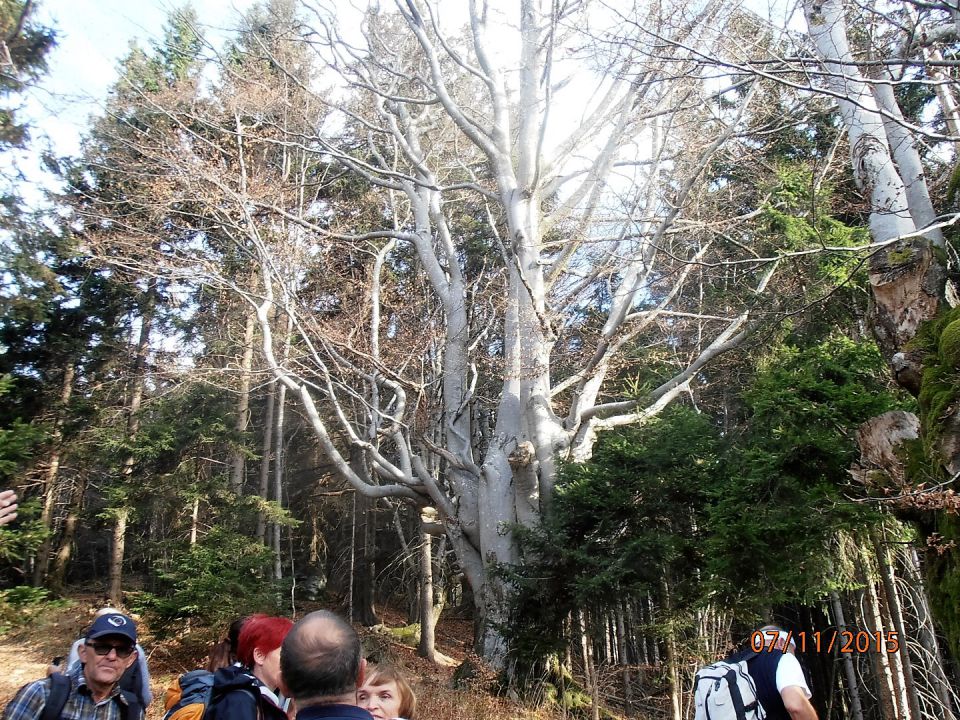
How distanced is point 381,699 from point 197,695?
2.11 feet

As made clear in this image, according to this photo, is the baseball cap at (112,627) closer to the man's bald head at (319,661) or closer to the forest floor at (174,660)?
the man's bald head at (319,661)

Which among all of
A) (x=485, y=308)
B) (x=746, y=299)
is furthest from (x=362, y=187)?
(x=746, y=299)

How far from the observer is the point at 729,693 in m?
2.80

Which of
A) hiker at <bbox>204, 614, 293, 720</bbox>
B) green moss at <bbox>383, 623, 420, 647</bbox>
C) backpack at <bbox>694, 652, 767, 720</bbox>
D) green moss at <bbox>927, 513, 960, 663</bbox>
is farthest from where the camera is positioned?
green moss at <bbox>383, 623, 420, 647</bbox>

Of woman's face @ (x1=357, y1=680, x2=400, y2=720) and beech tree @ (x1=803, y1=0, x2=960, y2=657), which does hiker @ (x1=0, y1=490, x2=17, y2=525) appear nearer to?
woman's face @ (x1=357, y1=680, x2=400, y2=720)

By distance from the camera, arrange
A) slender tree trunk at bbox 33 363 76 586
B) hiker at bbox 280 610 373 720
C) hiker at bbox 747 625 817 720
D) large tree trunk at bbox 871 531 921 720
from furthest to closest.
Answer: slender tree trunk at bbox 33 363 76 586 < large tree trunk at bbox 871 531 921 720 < hiker at bbox 747 625 817 720 < hiker at bbox 280 610 373 720

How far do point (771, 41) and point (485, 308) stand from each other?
704 centimetres

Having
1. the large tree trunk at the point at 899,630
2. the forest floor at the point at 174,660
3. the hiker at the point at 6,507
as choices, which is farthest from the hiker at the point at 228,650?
the large tree trunk at the point at 899,630

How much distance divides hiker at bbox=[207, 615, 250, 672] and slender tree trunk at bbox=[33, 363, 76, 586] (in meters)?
11.7

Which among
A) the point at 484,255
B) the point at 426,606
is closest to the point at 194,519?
the point at 426,606

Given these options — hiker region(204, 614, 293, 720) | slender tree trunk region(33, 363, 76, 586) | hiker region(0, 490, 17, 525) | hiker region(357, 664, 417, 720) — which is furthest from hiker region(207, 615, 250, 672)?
slender tree trunk region(33, 363, 76, 586)

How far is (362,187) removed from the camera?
54.0 ft

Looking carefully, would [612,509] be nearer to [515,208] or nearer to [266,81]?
[515,208]

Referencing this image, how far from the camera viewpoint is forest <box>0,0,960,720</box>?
18.4 feet
